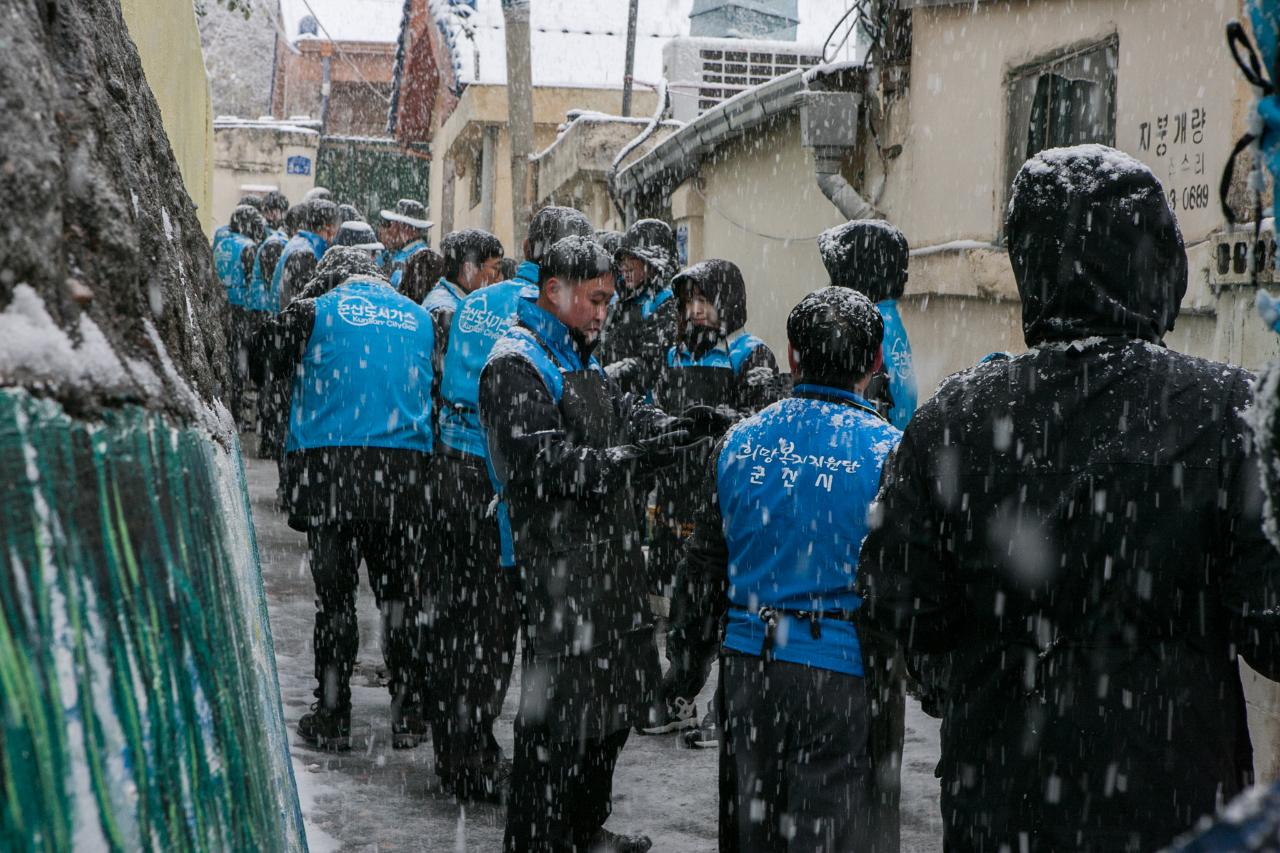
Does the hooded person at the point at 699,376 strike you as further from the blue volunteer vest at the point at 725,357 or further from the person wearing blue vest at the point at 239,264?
the person wearing blue vest at the point at 239,264

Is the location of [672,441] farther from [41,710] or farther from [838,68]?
[838,68]

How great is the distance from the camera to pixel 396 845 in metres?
4.48

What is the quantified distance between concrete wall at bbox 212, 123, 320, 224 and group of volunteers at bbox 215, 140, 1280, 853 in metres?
24.4

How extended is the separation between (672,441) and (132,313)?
2440 millimetres

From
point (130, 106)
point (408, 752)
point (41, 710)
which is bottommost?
point (408, 752)

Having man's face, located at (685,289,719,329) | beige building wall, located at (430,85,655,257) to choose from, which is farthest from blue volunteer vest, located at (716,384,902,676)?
beige building wall, located at (430,85,655,257)

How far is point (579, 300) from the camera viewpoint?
13.3ft

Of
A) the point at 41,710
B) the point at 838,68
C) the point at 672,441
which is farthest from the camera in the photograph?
the point at 838,68

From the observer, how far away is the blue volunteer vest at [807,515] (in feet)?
10.5

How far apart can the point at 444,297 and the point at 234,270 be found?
234 inches

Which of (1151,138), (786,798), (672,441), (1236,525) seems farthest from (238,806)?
(1151,138)

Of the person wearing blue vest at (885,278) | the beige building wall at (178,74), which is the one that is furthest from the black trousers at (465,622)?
the person wearing blue vest at (885,278)

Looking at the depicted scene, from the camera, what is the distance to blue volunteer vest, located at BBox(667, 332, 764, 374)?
6121 millimetres

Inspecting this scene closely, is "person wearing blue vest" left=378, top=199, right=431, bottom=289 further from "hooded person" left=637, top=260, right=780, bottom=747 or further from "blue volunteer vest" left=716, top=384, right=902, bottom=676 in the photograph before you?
"blue volunteer vest" left=716, top=384, right=902, bottom=676
